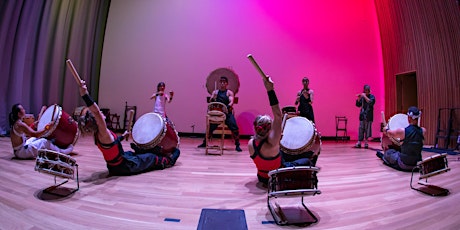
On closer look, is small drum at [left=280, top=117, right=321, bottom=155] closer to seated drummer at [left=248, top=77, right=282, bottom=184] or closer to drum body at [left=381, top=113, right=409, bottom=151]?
seated drummer at [left=248, top=77, right=282, bottom=184]

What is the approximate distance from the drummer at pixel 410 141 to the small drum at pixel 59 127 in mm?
4606

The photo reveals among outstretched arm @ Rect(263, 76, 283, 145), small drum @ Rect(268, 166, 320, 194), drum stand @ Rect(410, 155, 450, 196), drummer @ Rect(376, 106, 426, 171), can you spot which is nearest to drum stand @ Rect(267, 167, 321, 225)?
small drum @ Rect(268, 166, 320, 194)

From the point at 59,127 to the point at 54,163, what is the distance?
1942 millimetres

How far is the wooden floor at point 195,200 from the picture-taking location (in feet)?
5.63

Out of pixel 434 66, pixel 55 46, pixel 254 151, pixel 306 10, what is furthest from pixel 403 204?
pixel 55 46

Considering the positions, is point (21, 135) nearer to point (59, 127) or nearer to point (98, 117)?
point (59, 127)

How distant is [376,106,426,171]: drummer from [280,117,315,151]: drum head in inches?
45.8

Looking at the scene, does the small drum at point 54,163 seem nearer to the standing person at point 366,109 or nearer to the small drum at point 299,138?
the small drum at point 299,138

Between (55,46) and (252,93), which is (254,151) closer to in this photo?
(252,93)

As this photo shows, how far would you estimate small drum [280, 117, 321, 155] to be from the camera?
2949 millimetres

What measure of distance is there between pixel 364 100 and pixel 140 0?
7.60 metres

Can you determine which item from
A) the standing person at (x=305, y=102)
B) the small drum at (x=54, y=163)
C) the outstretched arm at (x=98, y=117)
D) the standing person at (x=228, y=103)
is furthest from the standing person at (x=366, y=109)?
the small drum at (x=54, y=163)

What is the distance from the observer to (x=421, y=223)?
69.5 inches

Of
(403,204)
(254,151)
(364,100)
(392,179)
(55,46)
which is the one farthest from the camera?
(55,46)
